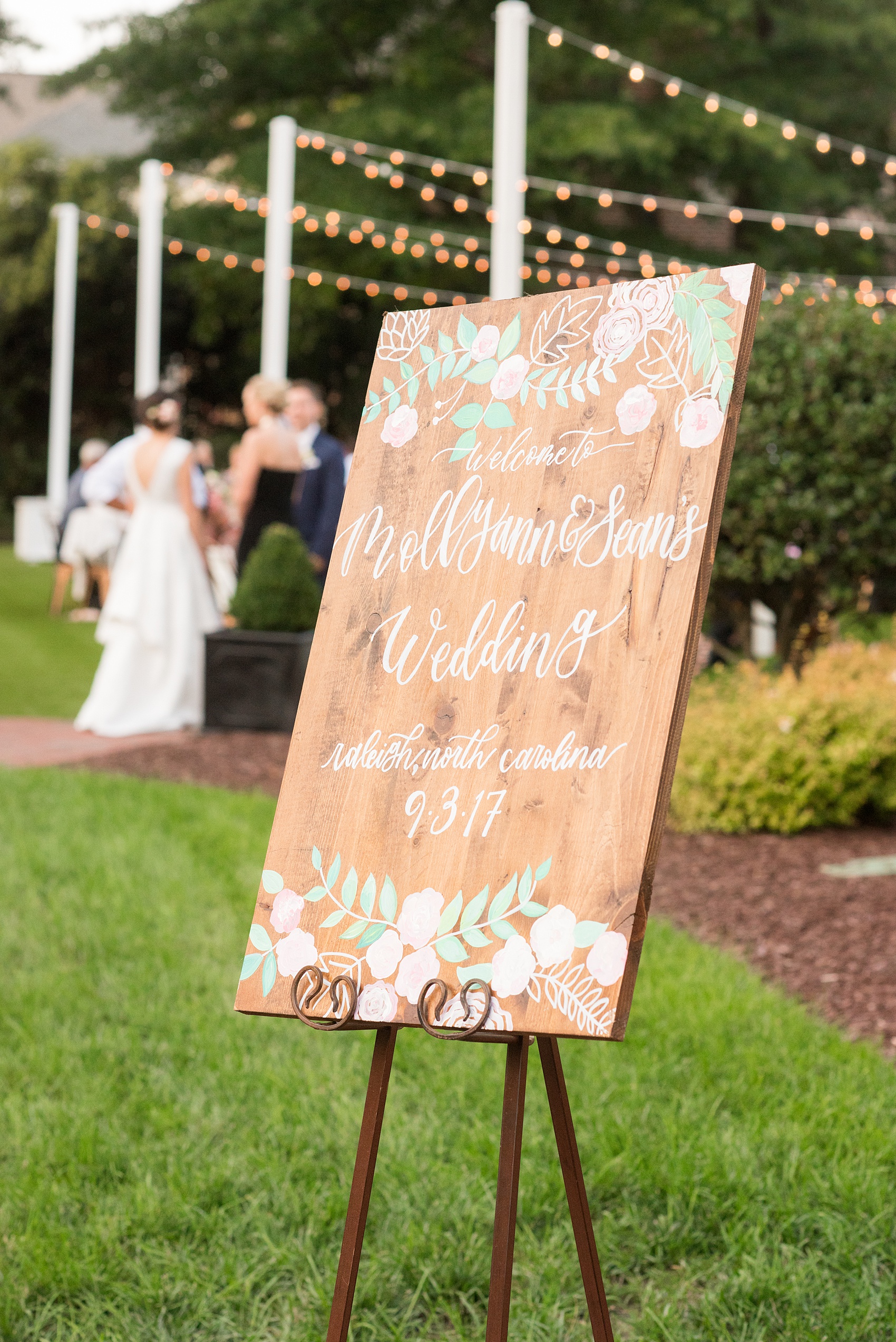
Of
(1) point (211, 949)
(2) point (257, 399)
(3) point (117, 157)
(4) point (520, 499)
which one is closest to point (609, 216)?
(3) point (117, 157)

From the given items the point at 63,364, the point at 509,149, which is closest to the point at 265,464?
the point at 509,149

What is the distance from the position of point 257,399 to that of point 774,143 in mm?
15194

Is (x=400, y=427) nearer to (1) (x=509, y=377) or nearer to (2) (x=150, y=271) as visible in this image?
(1) (x=509, y=377)

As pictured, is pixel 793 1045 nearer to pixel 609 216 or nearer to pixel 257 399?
pixel 257 399

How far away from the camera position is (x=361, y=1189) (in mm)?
1854

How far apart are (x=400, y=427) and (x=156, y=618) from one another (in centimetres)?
703

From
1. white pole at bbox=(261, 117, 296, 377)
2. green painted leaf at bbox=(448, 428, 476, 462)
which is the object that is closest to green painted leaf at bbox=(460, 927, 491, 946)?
green painted leaf at bbox=(448, 428, 476, 462)

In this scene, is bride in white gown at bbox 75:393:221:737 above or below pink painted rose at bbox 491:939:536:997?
above

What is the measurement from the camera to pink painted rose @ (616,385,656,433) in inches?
72.6

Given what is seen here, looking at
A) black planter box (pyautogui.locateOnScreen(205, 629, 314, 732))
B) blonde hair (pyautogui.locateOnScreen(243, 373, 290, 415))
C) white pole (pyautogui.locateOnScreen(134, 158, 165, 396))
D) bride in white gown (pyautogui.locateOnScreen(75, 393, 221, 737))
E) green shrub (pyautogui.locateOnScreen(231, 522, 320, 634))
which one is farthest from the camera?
white pole (pyautogui.locateOnScreen(134, 158, 165, 396))

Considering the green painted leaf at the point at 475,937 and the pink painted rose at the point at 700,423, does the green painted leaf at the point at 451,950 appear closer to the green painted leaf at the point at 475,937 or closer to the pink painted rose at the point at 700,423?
the green painted leaf at the point at 475,937

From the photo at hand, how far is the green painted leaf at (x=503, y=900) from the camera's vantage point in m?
1.75

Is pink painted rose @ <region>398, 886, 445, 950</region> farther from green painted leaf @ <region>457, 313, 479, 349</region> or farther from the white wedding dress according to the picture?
the white wedding dress

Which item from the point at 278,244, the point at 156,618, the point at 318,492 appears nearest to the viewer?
the point at 156,618
